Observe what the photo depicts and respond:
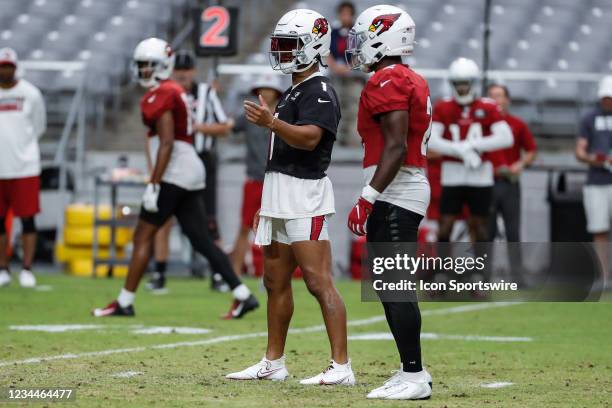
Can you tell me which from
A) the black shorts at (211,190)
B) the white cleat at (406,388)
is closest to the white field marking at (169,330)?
the white cleat at (406,388)

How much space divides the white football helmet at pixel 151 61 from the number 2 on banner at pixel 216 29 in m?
3.11

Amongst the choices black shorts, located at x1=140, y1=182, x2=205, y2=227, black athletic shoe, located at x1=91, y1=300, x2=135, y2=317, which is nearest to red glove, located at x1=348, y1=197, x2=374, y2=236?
black shorts, located at x1=140, y1=182, x2=205, y2=227

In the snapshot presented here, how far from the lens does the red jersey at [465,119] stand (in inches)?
448

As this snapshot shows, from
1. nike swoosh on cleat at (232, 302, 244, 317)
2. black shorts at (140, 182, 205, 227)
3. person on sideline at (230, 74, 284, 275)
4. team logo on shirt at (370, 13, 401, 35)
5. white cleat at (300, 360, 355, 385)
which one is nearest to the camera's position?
team logo on shirt at (370, 13, 401, 35)

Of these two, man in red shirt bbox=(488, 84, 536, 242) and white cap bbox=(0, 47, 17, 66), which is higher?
white cap bbox=(0, 47, 17, 66)

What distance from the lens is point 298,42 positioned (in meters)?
5.89

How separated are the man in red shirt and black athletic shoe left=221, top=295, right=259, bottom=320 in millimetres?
3727

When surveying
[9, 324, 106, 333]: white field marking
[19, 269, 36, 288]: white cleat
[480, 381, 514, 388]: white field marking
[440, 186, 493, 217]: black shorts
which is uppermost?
[440, 186, 493, 217]: black shorts

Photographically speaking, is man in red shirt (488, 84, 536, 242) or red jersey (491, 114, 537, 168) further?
red jersey (491, 114, 537, 168)

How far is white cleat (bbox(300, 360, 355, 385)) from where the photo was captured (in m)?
5.80

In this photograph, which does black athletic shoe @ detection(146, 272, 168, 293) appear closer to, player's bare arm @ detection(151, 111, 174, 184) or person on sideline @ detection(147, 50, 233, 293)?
person on sideline @ detection(147, 50, 233, 293)

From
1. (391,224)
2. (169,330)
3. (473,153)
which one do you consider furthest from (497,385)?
(473,153)

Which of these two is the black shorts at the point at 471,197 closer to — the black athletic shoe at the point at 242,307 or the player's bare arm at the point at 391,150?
the black athletic shoe at the point at 242,307

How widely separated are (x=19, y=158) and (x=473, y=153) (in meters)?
3.99
